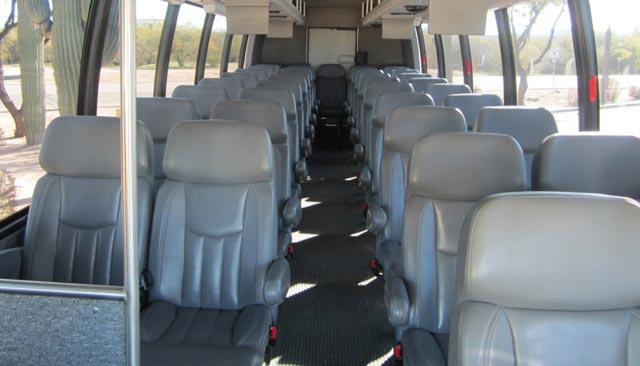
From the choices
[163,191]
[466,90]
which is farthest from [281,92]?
[163,191]

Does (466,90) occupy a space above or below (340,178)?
above

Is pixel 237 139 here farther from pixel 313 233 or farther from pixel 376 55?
pixel 376 55

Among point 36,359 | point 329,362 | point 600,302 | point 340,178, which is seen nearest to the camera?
point 36,359

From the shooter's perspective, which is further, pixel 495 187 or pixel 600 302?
pixel 495 187

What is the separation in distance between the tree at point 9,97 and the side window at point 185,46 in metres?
3.87

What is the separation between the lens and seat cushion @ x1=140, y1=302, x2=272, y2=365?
2.11m

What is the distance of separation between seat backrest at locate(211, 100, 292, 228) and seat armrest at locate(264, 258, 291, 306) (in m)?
1.33

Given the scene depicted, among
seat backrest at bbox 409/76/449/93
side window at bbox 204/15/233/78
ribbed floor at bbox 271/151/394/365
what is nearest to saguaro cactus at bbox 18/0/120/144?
ribbed floor at bbox 271/151/394/365

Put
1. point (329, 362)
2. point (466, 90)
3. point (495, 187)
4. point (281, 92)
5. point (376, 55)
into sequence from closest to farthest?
point (495, 187)
point (329, 362)
point (281, 92)
point (466, 90)
point (376, 55)

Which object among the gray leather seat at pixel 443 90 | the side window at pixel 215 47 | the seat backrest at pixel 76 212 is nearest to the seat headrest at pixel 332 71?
the side window at pixel 215 47

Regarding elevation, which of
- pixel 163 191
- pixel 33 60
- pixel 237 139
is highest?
pixel 33 60

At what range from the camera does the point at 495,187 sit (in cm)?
238

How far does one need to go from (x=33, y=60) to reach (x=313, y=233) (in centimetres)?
299

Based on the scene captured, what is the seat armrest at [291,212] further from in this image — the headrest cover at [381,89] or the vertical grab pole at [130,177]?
the headrest cover at [381,89]
